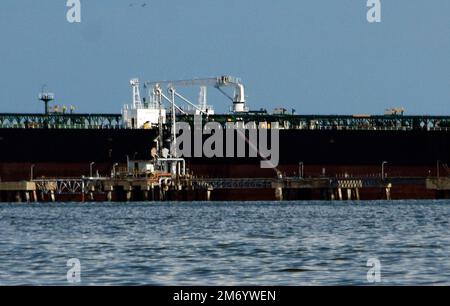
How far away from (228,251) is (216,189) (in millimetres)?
75380

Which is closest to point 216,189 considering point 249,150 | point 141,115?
point 249,150

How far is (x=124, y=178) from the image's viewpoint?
116 meters

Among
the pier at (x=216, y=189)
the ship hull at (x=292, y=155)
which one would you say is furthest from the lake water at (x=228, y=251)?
the ship hull at (x=292, y=155)

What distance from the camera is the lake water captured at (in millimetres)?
32875

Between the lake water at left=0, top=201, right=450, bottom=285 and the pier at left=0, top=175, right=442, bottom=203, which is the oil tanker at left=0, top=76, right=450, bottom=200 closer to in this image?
the pier at left=0, top=175, right=442, bottom=203

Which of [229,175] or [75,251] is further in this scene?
[229,175]

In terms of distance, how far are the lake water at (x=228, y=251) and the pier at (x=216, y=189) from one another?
46056mm

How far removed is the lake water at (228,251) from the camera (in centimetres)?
3288

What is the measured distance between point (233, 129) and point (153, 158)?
8251mm

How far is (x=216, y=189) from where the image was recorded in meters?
118

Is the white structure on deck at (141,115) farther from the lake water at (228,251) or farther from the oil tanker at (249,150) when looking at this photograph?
the lake water at (228,251)

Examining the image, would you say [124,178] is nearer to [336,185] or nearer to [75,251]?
[336,185]

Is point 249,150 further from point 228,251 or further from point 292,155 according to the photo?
point 228,251
